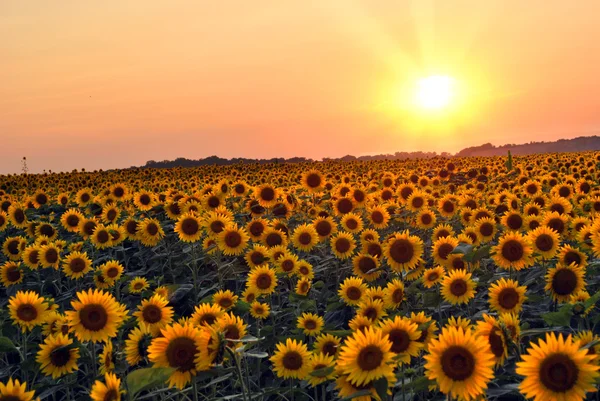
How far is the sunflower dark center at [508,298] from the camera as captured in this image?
5.75 meters

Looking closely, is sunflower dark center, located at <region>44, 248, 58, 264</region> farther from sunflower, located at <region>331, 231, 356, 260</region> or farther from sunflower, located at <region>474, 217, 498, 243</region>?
sunflower, located at <region>474, 217, 498, 243</region>

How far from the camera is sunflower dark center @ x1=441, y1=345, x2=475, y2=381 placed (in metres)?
3.43

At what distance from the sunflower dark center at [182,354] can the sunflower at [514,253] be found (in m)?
5.00

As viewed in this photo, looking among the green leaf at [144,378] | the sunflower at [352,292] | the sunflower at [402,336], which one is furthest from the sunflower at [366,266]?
the green leaf at [144,378]

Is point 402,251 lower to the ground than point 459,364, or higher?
higher

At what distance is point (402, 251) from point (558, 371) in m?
4.69

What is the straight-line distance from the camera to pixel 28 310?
6301 mm

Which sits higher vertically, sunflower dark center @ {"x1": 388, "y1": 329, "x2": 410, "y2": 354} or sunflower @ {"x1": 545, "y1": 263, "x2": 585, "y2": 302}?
sunflower @ {"x1": 545, "y1": 263, "x2": 585, "y2": 302}

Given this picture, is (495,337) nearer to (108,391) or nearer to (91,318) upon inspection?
(108,391)

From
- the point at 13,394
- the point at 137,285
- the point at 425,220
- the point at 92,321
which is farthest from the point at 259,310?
the point at 425,220

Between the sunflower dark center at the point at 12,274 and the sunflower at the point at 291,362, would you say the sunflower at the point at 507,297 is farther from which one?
the sunflower dark center at the point at 12,274

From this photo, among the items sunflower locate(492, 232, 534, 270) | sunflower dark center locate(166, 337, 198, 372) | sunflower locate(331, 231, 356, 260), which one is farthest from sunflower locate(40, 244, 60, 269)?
sunflower locate(492, 232, 534, 270)

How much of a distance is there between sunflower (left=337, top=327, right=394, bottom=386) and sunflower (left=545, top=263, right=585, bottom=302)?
Result: 12.3 feet

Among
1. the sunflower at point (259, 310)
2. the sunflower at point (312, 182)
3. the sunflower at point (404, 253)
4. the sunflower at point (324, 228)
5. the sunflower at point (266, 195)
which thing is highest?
the sunflower at point (312, 182)
